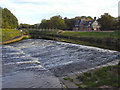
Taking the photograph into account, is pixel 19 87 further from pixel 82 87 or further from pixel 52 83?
pixel 82 87

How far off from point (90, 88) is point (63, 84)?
70.7 inches

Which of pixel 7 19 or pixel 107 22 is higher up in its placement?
pixel 7 19

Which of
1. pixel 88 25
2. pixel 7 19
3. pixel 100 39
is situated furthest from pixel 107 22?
pixel 7 19

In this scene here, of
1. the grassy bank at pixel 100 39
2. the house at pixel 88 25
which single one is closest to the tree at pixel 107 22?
the grassy bank at pixel 100 39

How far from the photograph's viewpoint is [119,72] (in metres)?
7.28

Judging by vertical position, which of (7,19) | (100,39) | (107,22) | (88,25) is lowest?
(100,39)

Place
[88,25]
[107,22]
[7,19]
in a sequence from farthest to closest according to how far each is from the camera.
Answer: [88,25] < [7,19] < [107,22]

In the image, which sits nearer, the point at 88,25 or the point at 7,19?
the point at 7,19

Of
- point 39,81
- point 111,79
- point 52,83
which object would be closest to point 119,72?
point 111,79

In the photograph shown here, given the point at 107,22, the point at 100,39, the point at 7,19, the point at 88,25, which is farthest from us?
the point at 88,25

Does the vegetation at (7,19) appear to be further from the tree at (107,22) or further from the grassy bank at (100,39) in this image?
the tree at (107,22)

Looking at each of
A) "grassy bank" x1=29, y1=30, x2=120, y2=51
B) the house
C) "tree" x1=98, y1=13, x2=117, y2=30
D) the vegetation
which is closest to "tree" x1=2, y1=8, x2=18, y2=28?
the vegetation

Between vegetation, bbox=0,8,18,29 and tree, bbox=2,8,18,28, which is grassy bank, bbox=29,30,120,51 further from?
tree, bbox=2,8,18,28

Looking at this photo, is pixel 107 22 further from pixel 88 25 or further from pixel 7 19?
pixel 7 19
